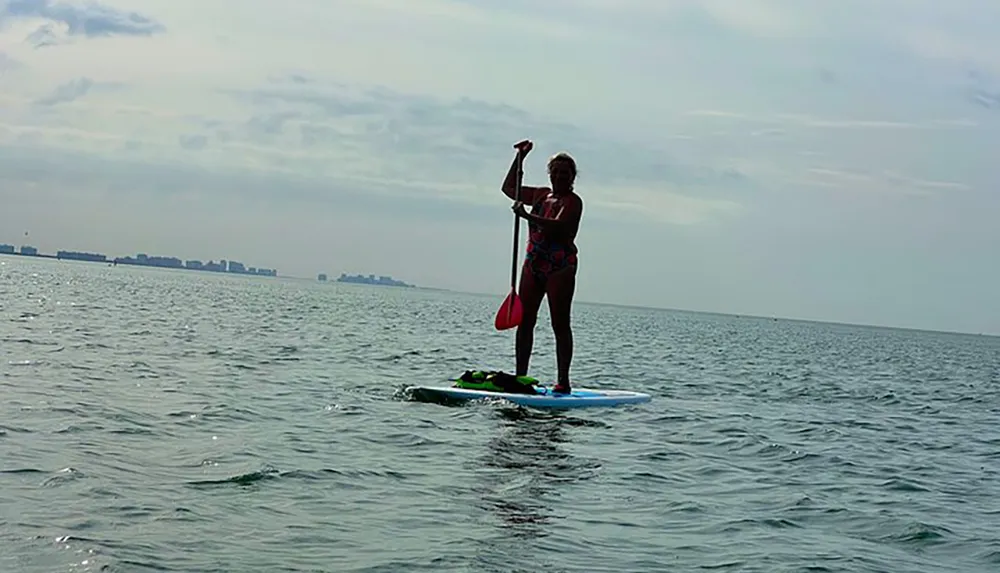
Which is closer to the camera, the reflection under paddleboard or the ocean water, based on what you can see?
the ocean water

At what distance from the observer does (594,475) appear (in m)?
8.33

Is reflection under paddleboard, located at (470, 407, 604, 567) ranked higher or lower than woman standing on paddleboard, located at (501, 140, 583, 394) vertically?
lower

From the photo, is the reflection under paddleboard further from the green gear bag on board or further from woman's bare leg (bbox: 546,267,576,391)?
woman's bare leg (bbox: 546,267,576,391)

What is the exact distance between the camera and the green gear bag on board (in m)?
12.4

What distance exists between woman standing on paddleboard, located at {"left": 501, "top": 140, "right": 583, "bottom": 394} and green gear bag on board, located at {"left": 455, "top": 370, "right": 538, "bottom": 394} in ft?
1.07

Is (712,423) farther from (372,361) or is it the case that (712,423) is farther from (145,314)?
(145,314)

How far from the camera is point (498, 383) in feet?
40.7

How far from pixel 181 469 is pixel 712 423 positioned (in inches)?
254

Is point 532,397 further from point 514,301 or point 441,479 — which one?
point 441,479

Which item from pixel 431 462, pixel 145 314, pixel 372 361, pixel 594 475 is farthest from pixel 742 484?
pixel 145 314

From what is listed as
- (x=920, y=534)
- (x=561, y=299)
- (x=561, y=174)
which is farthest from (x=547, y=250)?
(x=920, y=534)

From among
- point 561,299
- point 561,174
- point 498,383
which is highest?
point 561,174

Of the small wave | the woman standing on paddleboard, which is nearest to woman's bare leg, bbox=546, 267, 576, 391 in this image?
the woman standing on paddleboard

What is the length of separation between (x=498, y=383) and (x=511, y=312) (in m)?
0.81
